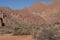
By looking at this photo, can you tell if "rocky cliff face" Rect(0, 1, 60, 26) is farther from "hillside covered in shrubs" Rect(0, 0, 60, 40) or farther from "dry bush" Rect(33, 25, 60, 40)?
"dry bush" Rect(33, 25, 60, 40)

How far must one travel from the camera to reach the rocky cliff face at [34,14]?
39719 mm

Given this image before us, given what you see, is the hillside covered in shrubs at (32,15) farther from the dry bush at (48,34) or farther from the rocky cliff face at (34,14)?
the dry bush at (48,34)

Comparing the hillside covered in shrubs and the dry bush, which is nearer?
the dry bush

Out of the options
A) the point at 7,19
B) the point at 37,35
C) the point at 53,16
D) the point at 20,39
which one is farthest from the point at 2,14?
the point at 37,35

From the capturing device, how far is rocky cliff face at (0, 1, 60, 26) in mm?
39719

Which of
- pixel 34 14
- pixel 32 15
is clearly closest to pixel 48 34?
pixel 32 15

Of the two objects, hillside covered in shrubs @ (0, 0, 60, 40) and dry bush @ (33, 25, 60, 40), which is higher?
hillside covered in shrubs @ (0, 0, 60, 40)

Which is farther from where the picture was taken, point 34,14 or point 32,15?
point 34,14

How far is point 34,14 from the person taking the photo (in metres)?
43.9

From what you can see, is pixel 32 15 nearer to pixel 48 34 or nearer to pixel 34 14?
pixel 34 14

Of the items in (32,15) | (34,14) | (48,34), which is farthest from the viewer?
(34,14)

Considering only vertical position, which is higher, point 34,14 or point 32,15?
point 34,14

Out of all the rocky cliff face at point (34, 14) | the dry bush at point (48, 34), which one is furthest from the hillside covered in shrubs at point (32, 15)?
the dry bush at point (48, 34)

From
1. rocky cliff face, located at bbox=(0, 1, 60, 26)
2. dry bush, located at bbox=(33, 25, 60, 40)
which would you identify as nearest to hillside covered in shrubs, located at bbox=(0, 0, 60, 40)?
rocky cliff face, located at bbox=(0, 1, 60, 26)
